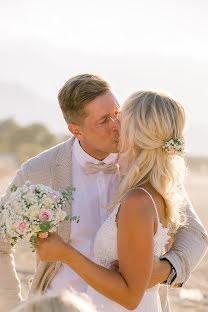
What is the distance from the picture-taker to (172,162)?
Result: 136 inches

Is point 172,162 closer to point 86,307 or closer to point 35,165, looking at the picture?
point 35,165

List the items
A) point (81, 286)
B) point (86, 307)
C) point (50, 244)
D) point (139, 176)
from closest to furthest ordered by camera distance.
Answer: point (86, 307) < point (50, 244) < point (139, 176) < point (81, 286)

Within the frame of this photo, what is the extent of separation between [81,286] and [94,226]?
44 centimetres

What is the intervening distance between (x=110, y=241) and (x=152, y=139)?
69cm

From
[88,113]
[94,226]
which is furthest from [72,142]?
[94,226]

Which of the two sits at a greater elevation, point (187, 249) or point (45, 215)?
point (45, 215)

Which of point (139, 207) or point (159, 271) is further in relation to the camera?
point (159, 271)

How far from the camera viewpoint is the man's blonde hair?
4316 mm

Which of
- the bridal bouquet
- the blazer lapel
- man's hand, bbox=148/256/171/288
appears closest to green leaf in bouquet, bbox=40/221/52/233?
the bridal bouquet

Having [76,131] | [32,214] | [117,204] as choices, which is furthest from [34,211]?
[76,131]

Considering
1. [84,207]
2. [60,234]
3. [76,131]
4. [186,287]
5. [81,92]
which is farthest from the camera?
[186,287]

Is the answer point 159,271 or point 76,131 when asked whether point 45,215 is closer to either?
point 159,271

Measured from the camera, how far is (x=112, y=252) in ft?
11.4

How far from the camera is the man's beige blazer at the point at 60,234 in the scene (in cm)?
392
